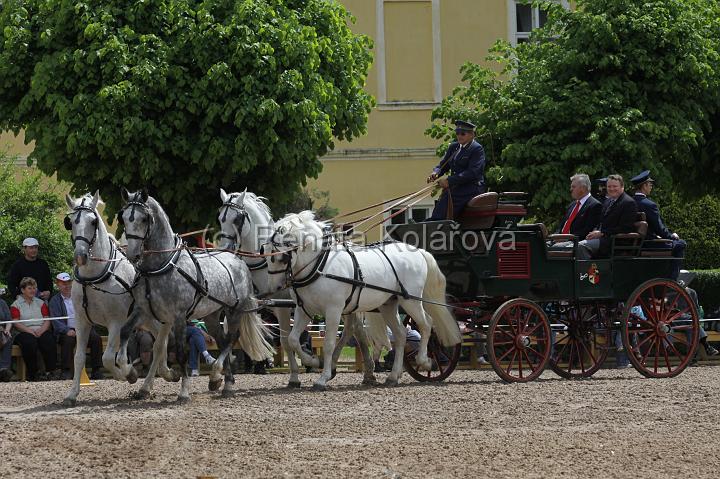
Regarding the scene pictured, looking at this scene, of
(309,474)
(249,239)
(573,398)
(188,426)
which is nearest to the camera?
(309,474)

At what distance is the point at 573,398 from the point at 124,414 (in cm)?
396

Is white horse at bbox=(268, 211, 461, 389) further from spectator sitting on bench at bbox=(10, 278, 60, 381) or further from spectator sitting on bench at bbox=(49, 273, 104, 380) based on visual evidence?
spectator sitting on bench at bbox=(10, 278, 60, 381)

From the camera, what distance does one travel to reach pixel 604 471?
26.7ft

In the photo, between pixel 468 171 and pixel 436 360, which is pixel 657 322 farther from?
pixel 468 171

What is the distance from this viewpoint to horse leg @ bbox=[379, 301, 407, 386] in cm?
1389

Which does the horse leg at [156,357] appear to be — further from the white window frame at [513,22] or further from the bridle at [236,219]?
the white window frame at [513,22]

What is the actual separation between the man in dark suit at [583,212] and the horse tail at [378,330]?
234cm

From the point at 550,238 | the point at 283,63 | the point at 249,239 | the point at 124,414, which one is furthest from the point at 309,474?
the point at 283,63

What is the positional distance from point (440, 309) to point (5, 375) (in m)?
5.94

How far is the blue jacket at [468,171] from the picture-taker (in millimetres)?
A: 13758

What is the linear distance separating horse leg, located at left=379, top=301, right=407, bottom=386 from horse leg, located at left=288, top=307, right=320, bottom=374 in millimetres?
812

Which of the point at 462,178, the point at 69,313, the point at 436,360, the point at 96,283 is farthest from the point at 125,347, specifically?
the point at 69,313

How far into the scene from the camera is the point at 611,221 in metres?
14.4

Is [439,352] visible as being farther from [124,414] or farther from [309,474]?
Answer: [309,474]
